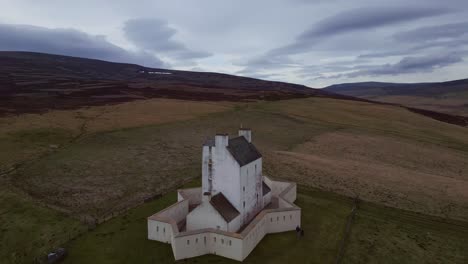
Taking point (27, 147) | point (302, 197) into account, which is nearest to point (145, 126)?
point (27, 147)

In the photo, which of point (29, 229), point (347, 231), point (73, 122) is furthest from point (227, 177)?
point (73, 122)

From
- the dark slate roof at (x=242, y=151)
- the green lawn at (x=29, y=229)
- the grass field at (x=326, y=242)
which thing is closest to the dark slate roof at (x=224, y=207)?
the grass field at (x=326, y=242)

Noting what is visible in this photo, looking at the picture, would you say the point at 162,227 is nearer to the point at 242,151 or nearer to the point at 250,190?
the point at 250,190

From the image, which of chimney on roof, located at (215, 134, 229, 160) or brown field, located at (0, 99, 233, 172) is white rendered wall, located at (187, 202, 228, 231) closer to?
chimney on roof, located at (215, 134, 229, 160)

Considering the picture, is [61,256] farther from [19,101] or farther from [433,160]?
[19,101]

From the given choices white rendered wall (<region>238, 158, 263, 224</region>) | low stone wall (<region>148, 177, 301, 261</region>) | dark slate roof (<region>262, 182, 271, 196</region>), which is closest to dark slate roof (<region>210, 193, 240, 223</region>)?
white rendered wall (<region>238, 158, 263, 224</region>)
